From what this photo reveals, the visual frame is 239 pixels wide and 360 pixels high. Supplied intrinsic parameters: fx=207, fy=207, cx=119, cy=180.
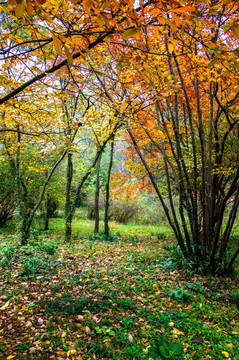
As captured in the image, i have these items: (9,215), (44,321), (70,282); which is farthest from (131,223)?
(44,321)

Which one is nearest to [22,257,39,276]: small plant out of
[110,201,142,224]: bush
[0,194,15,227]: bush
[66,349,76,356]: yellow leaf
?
[66,349,76,356]: yellow leaf

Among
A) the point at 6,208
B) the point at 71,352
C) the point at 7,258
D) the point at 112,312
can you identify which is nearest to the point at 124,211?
the point at 6,208

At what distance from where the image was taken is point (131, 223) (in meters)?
14.4

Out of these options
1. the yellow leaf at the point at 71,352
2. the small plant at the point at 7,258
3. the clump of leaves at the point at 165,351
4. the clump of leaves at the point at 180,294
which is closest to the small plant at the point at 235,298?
the clump of leaves at the point at 180,294

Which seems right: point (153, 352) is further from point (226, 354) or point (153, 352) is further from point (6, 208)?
point (6, 208)

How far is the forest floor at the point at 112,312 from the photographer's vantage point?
6.82 feet

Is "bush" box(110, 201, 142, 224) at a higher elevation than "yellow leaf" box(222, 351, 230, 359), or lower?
higher

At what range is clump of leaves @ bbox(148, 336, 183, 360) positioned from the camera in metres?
1.94

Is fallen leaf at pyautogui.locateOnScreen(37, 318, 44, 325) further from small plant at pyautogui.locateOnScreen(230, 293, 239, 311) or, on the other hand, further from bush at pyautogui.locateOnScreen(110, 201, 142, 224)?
bush at pyautogui.locateOnScreen(110, 201, 142, 224)

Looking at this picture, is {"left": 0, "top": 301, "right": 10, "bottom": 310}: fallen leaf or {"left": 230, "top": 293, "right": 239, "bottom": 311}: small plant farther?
{"left": 230, "top": 293, "right": 239, "bottom": 311}: small plant

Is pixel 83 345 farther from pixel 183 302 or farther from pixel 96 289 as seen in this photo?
pixel 183 302

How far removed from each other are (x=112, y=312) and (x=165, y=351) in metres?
0.88

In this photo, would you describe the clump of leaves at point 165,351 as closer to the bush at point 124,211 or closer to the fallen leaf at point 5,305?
the fallen leaf at point 5,305

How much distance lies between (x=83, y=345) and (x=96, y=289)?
110cm
